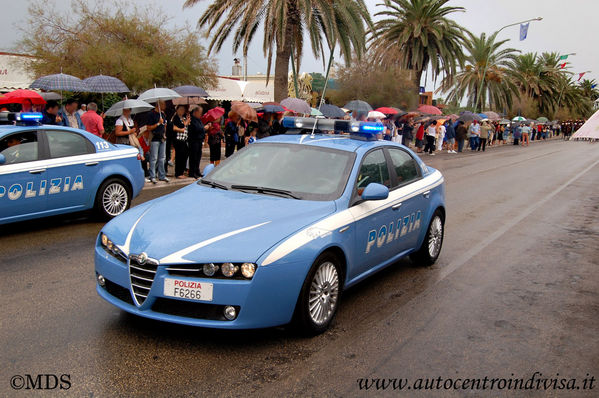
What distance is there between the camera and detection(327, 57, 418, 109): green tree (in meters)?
34.6

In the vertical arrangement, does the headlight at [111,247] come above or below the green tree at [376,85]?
below

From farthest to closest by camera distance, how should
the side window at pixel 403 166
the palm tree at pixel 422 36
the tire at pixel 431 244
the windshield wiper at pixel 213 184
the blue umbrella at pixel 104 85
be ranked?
the palm tree at pixel 422 36 < the blue umbrella at pixel 104 85 < the tire at pixel 431 244 < the side window at pixel 403 166 < the windshield wiper at pixel 213 184

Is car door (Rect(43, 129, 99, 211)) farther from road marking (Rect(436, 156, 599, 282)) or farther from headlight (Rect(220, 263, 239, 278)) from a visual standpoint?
road marking (Rect(436, 156, 599, 282))

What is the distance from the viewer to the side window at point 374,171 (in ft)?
16.8

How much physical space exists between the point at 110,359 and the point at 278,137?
293 centimetres

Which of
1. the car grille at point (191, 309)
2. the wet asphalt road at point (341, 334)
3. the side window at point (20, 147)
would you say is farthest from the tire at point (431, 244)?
the side window at point (20, 147)

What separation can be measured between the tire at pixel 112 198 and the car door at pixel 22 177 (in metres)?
0.87

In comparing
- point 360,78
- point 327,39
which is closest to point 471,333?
point 327,39

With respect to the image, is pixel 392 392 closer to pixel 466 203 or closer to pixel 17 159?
pixel 17 159

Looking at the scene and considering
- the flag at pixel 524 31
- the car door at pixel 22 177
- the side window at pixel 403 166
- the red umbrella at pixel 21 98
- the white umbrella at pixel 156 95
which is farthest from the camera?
the flag at pixel 524 31

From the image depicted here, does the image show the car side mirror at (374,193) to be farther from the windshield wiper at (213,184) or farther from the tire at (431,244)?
the tire at (431,244)

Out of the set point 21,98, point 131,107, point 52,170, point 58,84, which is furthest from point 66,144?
point 58,84

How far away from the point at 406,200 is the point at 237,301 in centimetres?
257

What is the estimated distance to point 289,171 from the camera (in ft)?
16.9
